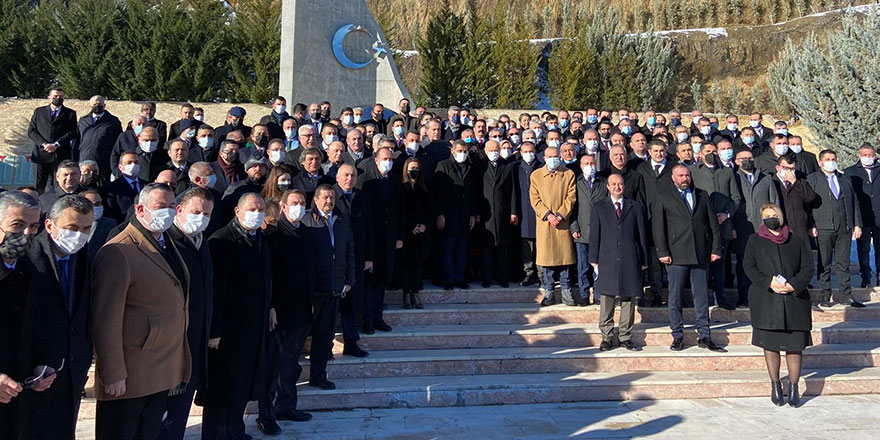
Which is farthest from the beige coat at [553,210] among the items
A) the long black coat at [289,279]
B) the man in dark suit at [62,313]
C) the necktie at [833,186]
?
the man in dark suit at [62,313]

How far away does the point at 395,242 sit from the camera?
23.1 ft

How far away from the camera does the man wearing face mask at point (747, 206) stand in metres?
7.89

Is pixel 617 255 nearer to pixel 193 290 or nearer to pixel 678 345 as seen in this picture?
pixel 678 345

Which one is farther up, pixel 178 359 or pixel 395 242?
pixel 395 242

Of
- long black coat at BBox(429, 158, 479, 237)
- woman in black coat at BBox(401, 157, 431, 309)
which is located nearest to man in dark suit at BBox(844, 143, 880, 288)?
long black coat at BBox(429, 158, 479, 237)

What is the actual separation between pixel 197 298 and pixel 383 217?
10.6ft

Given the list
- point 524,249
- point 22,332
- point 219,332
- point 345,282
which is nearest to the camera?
point 22,332

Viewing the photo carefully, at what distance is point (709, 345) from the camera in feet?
22.3

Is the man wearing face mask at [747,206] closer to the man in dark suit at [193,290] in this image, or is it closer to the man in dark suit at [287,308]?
the man in dark suit at [287,308]

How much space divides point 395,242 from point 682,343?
3082 mm

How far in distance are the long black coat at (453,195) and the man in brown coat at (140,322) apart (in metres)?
4.46

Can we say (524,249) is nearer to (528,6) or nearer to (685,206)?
(685,206)

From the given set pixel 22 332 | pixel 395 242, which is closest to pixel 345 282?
pixel 395 242

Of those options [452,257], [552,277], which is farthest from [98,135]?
[552,277]
